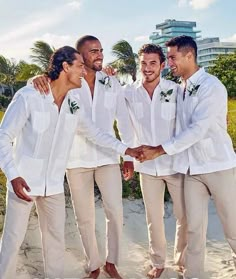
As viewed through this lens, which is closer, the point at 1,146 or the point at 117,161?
the point at 1,146

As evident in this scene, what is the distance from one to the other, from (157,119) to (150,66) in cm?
50

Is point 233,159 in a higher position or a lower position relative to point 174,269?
higher

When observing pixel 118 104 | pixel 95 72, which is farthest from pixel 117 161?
pixel 95 72

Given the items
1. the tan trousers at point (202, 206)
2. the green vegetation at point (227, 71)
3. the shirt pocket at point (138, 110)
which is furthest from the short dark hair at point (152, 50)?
the green vegetation at point (227, 71)

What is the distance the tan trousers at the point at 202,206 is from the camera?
14.9ft

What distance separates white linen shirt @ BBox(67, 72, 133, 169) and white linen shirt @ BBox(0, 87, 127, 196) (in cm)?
66

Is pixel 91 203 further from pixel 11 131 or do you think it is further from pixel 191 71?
pixel 191 71

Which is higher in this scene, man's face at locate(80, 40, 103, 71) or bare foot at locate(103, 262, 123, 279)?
man's face at locate(80, 40, 103, 71)

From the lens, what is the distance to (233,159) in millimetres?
4633

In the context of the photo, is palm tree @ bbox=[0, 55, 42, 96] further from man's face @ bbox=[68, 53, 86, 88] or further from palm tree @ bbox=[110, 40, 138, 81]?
man's face @ bbox=[68, 53, 86, 88]

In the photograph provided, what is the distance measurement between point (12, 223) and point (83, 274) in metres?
1.41

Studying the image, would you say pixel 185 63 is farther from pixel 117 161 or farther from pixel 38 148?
pixel 38 148

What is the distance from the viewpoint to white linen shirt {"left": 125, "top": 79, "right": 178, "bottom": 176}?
195 inches

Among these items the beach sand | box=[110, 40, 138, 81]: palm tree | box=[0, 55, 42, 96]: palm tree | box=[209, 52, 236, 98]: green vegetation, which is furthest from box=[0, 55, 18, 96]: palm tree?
the beach sand
